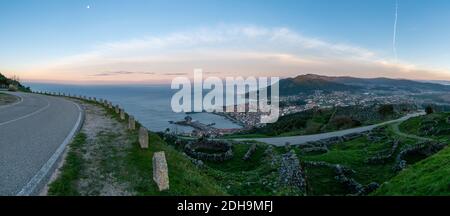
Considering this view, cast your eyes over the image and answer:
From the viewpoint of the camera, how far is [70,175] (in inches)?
499

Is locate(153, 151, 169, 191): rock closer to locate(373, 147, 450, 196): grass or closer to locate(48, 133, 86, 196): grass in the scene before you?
locate(48, 133, 86, 196): grass

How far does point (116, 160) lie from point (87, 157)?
138cm

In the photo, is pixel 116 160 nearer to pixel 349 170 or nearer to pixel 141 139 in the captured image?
pixel 141 139

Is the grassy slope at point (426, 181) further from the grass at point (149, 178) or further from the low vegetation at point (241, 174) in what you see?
the grass at point (149, 178)

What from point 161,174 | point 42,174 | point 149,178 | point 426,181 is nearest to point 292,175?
point 426,181

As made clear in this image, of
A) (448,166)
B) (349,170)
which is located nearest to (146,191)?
(448,166)

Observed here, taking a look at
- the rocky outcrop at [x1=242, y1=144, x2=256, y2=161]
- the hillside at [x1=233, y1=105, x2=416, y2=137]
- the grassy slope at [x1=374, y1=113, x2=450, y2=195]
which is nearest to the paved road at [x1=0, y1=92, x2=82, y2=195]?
the grassy slope at [x1=374, y1=113, x2=450, y2=195]

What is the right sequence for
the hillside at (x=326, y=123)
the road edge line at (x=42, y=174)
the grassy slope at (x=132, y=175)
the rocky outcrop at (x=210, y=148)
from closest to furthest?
→ the road edge line at (x=42, y=174)
the grassy slope at (x=132, y=175)
the rocky outcrop at (x=210, y=148)
the hillside at (x=326, y=123)

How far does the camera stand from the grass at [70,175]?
11.1 m

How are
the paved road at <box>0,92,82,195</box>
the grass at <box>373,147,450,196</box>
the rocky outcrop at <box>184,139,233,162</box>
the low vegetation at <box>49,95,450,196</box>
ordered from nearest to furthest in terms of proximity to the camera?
the paved road at <box>0,92,82,195</box> < the low vegetation at <box>49,95,450,196</box> < the grass at <box>373,147,450,196</box> < the rocky outcrop at <box>184,139,233,162</box>

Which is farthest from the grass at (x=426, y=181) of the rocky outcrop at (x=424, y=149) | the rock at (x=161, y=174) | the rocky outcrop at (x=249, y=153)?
the rocky outcrop at (x=249, y=153)

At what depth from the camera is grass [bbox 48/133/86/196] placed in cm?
1109
